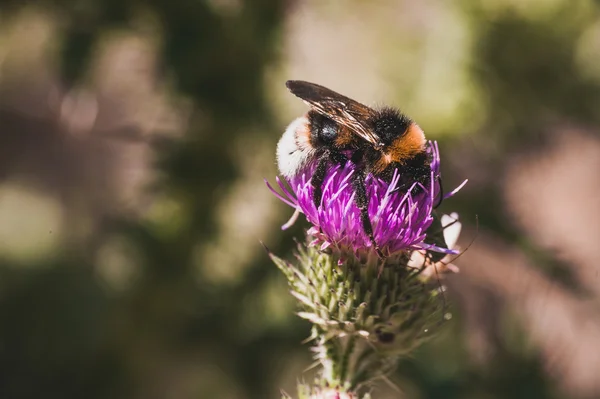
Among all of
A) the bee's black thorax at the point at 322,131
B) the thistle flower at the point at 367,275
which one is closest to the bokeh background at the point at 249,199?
the thistle flower at the point at 367,275

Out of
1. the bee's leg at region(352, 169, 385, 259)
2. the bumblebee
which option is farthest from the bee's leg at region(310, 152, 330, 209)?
the bee's leg at region(352, 169, 385, 259)

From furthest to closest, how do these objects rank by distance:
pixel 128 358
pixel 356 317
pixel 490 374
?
pixel 128 358 < pixel 490 374 < pixel 356 317

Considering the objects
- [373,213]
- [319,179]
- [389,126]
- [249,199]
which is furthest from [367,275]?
[249,199]

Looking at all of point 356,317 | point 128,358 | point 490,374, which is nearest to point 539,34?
point 490,374

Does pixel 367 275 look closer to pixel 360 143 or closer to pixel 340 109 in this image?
pixel 360 143

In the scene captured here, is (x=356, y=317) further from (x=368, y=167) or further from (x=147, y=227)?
(x=147, y=227)

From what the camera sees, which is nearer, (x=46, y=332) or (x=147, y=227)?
(x=147, y=227)

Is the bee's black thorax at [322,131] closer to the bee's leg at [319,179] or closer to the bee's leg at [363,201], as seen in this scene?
the bee's leg at [319,179]
